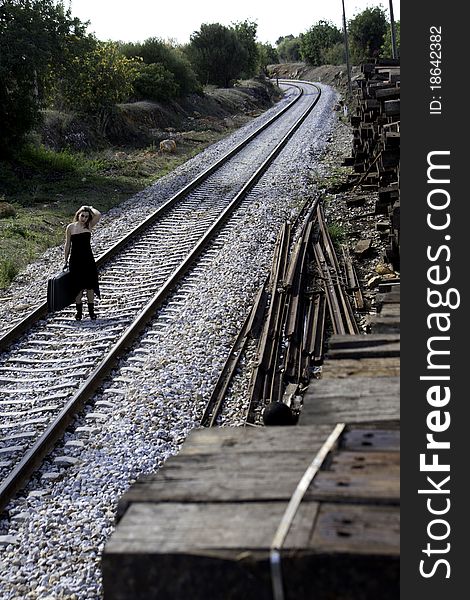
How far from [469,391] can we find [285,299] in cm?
757

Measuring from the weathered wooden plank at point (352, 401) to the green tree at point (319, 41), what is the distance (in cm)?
9925

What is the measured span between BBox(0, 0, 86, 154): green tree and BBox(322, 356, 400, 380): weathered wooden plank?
66.1ft

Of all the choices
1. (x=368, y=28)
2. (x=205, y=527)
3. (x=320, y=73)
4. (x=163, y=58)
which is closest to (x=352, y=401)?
(x=205, y=527)

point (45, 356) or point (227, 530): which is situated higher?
point (227, 530)

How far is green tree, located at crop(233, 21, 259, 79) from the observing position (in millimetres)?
67044

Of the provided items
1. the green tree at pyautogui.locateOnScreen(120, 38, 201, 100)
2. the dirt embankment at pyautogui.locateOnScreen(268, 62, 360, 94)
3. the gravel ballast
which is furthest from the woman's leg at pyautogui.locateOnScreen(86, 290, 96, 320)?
the dirt embankment at pyautogui.locateOnScreen(268, 62, 360, 94)

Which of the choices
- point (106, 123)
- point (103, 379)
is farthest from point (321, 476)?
point (106, 123)

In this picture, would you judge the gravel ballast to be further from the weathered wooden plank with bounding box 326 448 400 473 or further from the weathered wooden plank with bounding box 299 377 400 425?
the weathered wooden plank with bounding box 326 448 400 473

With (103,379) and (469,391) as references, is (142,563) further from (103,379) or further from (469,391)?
Result: (103,379)

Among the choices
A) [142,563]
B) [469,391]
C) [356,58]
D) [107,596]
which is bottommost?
[107,596]

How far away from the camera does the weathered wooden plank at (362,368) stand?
316cm

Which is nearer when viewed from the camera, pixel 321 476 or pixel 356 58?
pixel 321 476

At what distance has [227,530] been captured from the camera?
209 centimetres

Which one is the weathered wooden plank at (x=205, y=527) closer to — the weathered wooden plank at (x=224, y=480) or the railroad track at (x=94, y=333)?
the weathered wooden plank at (x=224, y=480)
